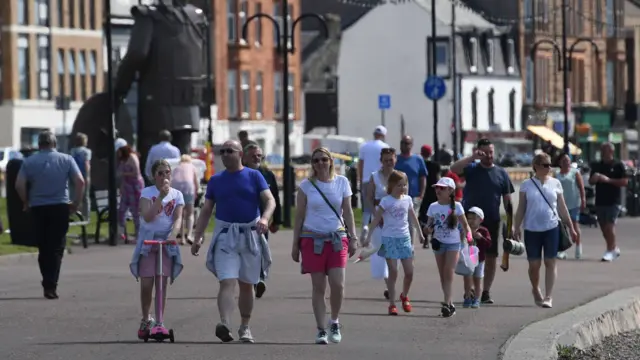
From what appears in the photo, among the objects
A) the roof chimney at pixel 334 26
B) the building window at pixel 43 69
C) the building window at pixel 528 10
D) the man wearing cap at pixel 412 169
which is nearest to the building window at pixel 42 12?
the building window at pixel 43 69

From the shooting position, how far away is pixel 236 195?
1588 centimetres

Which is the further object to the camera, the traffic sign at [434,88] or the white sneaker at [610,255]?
the traffic sign at [434,88]

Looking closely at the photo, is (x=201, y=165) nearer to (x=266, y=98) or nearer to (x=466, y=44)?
(x=266, y=98)

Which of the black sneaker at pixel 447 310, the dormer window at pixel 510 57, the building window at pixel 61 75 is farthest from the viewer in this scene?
the dormer window at pixel 510 57

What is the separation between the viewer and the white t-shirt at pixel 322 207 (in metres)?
16.3

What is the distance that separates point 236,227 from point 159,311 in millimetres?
901

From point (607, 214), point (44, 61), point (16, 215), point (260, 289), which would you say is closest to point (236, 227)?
point (260, 289)

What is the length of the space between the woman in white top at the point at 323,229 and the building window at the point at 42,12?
72706 mm

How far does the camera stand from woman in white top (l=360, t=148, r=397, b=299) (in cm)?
2059

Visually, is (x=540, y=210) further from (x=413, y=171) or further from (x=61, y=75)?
(x=61, y=75)

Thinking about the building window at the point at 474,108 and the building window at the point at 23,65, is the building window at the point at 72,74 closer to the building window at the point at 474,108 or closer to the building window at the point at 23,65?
the building window at the point at 23,65

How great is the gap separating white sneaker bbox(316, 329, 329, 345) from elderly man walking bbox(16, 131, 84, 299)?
5611 millimetres

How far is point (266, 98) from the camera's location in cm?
9250

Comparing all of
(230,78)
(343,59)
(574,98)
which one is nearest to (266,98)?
(230,78)
